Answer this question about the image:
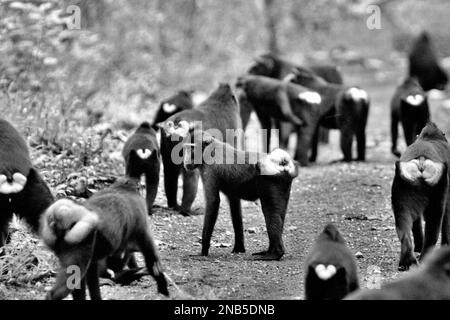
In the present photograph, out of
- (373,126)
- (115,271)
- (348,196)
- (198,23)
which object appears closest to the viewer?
(115,271)

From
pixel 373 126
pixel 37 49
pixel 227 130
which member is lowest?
pixel 373 126

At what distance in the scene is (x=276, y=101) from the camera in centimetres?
1109

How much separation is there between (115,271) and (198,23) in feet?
38.0

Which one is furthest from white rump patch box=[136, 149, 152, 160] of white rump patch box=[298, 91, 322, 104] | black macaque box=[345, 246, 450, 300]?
white rump patch box=[298, 91, 322, 104]

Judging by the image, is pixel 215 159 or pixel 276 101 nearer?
pixel 215 159

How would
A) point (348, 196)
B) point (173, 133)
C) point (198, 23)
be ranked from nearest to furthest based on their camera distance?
point (173, 133) < point (348, 196) < point (198, 23)

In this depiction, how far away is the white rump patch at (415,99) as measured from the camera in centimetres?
1084

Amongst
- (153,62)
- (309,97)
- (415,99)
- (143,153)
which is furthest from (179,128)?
(153,62)

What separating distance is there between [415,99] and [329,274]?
572 centimetres

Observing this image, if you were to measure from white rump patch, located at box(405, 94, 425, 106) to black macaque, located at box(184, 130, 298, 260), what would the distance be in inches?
153

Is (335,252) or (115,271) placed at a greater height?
(335,252)

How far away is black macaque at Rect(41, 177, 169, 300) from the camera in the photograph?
5645 mm
